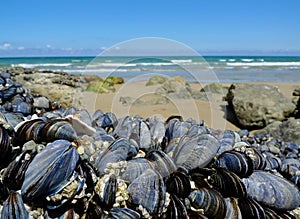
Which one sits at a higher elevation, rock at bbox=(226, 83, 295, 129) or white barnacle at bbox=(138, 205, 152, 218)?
white barnacle at bbox=(138, 205, 152, 218)

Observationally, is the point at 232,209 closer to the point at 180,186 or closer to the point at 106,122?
the point at 180,186

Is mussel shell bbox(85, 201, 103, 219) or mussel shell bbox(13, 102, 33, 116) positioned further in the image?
mussel shell bbox(13, 102, 33, 116)

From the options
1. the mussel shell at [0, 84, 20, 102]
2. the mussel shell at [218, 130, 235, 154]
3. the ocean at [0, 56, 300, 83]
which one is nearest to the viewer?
the mussel shell at [218, 130, 235, 154]

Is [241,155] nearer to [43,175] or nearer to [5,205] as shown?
[43,175]

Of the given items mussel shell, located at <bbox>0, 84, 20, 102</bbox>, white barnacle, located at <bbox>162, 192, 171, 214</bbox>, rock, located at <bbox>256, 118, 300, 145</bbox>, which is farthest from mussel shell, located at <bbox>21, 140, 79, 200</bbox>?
rock, located at <bbox>256, 118, 300, 145</bbox>

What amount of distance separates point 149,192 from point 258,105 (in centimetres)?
721

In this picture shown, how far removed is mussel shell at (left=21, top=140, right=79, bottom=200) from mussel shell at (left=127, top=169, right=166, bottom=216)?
0.35 m

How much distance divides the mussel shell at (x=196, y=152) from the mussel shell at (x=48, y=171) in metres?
0.67

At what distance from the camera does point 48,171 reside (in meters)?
1.64

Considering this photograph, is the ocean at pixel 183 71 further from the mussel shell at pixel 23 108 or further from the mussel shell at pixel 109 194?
the mussel shell at pixel 109 194

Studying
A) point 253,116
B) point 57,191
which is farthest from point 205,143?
point 253,116

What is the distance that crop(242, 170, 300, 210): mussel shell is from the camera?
194cm

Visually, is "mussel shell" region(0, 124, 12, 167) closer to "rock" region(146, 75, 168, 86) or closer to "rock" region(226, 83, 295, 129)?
"rock" region(226, 83, 295, 129)

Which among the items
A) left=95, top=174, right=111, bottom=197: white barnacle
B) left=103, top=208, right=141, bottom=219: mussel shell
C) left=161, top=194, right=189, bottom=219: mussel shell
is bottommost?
left=161, top=194, right=189, bottom=219: mussel shell
